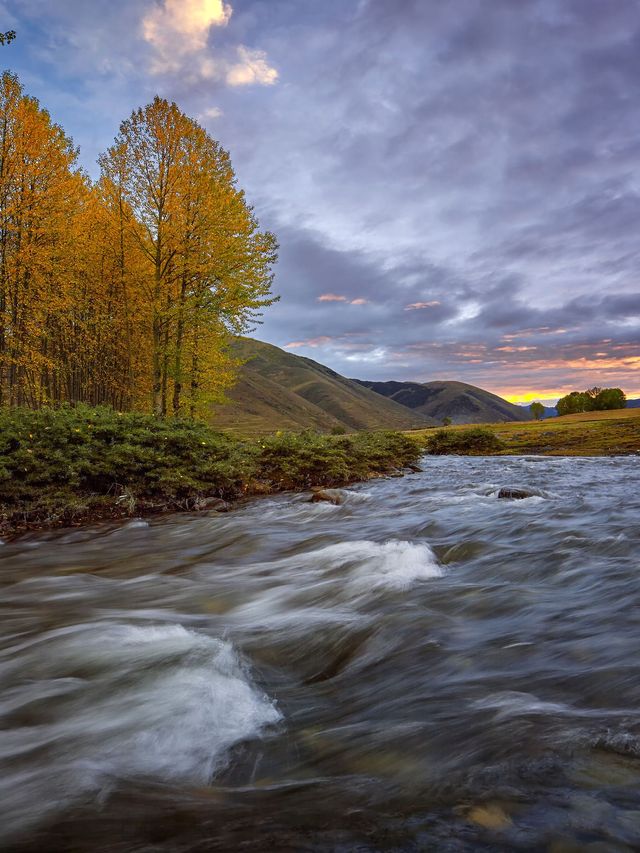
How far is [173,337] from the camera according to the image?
76.2 feet

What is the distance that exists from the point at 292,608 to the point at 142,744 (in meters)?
2.99

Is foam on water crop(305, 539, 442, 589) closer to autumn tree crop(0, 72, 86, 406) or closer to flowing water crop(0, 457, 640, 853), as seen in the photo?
flowing water crop(0, 457, 640, 853)

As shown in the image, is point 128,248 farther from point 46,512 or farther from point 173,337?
point 46,512

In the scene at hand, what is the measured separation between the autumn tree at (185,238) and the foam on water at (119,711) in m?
16.7

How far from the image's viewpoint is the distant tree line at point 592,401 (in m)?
108

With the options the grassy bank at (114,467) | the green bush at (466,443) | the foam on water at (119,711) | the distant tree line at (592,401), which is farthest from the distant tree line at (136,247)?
the distant tree line at (592,401)

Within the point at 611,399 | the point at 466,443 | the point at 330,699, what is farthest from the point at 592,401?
the point at 330,699

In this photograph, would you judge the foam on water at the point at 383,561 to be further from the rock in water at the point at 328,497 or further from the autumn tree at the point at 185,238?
the autumn tree at the point at 185,238

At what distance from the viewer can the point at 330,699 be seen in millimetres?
3791

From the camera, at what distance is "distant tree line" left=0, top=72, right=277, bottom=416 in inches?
785

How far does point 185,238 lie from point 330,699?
2181cm

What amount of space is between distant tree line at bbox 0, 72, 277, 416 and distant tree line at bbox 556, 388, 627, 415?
104 meters

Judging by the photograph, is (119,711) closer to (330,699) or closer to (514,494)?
(330,699)

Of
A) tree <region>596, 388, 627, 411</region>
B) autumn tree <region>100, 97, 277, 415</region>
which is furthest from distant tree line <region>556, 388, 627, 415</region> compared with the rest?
autumn tree <region>100, 97, 277, 415</region>
